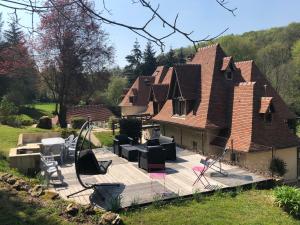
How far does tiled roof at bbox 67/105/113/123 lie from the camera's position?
37750 mm

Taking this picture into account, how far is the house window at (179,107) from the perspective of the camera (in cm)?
2486

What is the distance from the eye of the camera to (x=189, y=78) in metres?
24.6

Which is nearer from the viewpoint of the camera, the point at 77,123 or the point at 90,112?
the point at 77,123

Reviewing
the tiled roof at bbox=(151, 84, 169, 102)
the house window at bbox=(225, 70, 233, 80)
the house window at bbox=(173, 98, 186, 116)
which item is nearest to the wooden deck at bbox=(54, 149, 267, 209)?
the house window at bbox=(173, 98, 186, 116)

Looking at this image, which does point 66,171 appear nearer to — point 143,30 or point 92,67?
point 143,30

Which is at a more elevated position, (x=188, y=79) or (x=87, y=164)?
(x=188, y=79)

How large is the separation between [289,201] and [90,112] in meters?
30.8

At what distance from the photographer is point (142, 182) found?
12.5 metres

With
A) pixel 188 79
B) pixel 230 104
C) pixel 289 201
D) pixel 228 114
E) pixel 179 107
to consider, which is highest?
pixel 188 79

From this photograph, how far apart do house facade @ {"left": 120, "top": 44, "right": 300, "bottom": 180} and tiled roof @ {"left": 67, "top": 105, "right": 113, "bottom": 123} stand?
40.8 feet

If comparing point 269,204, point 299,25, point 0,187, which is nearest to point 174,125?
point 269,204

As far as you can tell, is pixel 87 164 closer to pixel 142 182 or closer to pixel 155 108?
pixel 142 182

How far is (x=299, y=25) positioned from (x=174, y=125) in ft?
199

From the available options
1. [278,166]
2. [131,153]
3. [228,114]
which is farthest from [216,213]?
[228,114]
